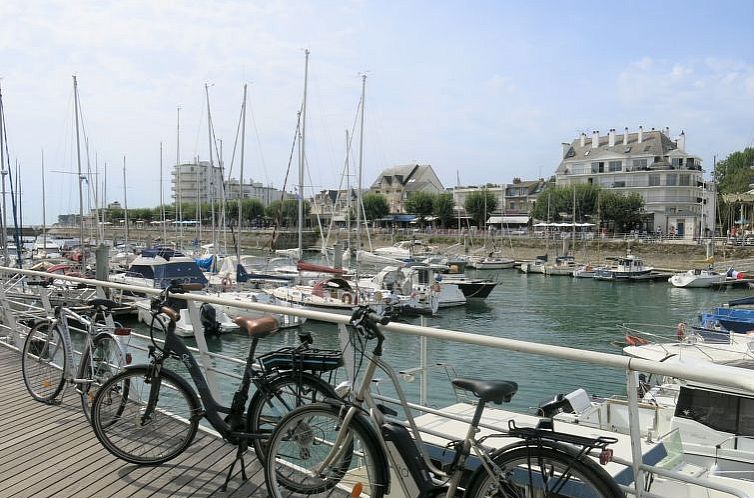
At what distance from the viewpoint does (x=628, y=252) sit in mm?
61062

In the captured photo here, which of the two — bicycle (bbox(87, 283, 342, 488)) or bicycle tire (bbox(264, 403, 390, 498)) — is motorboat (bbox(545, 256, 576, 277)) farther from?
bicycle tire (bbox(264, 403, 390, 498))

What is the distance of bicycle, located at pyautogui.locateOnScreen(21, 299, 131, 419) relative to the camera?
5.38m

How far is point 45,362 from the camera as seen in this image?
20.7 feet

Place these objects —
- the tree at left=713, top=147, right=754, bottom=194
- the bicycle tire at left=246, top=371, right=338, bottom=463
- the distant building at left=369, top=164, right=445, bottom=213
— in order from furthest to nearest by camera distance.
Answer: the distant building at left=369, top=164, right=445, bottom=213, the tree at left=713, top=147, right=754, bottom=194, the bicycle tire at left=246, top=371, right=338, bottom=463

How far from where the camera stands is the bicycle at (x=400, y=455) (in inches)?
102

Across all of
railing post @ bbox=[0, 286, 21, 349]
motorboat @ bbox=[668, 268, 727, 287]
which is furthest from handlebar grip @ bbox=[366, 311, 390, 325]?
motorboat @ bbox=[668, 268, 727, 287]

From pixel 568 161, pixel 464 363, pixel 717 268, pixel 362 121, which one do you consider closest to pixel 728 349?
pixel 464 363

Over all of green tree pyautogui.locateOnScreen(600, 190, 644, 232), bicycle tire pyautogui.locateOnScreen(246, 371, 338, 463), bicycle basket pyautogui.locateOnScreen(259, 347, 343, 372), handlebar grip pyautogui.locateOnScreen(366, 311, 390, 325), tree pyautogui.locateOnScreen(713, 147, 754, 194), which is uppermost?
tree pyautogui.locateOnScreen(713, 147, 754, 194)

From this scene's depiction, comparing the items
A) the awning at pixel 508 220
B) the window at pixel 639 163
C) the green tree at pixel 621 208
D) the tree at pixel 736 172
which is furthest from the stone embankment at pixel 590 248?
the tree at pixel 736 172

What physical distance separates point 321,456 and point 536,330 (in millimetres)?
27994

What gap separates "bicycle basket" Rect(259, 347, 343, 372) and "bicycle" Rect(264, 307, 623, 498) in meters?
0.38

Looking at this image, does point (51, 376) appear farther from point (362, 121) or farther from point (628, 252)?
point (628, 252)

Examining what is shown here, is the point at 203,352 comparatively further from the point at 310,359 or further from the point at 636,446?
the point at 636,446

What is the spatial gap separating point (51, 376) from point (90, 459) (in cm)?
193
